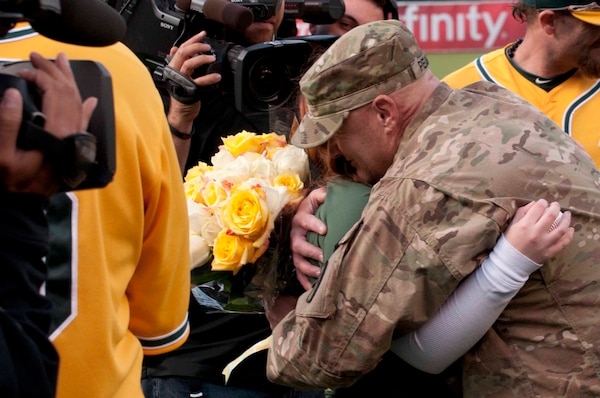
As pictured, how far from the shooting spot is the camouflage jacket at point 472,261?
2.10 m

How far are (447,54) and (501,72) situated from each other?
988cm

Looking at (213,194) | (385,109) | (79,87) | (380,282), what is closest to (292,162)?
(213,194)

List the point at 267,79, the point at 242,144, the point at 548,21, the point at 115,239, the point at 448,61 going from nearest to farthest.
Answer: the point at 115,239, the point at 242,144, the point at 267,79, the point at 548,21, the point at 448,61

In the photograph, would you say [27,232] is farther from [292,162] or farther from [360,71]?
[292,162]

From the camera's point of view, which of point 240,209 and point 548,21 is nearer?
point 240,209

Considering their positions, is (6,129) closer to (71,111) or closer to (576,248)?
(71,111)

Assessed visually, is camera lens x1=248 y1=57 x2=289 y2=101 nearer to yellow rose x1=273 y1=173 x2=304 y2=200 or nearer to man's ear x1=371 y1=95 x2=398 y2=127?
yellow rose x1=273 y1=173 x2=304 y2=200

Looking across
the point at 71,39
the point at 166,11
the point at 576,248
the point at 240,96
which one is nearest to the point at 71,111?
the point at 71,39

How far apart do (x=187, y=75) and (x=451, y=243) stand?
1.25 meters

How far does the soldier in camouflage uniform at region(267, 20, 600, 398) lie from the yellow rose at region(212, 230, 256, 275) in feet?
0.97

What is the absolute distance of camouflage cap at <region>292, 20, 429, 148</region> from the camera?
7.55ft

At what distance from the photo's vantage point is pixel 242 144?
277 cm

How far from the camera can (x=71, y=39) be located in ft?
4.50

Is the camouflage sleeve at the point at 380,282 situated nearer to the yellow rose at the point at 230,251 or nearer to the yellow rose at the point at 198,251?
the yellow rose at the point at 230,251
